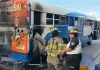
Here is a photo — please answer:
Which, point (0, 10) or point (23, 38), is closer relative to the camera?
point (23, 38)

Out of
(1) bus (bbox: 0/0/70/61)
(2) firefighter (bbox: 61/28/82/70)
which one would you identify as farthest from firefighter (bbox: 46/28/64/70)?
(1) bus (bbox: 0/0/70/61)

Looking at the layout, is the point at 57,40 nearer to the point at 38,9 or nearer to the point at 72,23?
the point at 38,9

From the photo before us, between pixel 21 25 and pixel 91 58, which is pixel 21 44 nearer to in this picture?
pixel 21 25

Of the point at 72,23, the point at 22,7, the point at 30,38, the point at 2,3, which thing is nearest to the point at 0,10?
the point at 2,3

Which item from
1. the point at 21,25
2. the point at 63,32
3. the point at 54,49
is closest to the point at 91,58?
the point at 63,32

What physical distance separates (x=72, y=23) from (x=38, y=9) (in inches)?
170

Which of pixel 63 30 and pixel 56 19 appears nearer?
pixel 63 30

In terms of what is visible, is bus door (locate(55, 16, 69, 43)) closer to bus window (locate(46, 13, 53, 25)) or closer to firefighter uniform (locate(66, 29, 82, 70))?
bus window (locate(46, 13, 53, 25))

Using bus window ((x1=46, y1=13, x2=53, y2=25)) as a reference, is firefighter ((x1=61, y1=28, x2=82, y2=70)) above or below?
below

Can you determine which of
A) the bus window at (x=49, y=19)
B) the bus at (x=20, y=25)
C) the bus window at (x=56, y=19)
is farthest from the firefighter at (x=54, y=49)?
the bus window at (x=56, y=19)

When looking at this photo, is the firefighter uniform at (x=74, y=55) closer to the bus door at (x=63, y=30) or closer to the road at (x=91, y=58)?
the road at (x=91, y=58)

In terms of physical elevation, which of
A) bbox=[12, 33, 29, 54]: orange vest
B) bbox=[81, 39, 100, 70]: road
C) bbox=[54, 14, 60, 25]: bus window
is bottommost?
bbox=[81, 39, 100, 70]: road

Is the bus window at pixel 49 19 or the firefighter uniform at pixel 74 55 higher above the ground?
the bus window at pixel 49 19

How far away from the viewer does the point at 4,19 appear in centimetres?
1002
